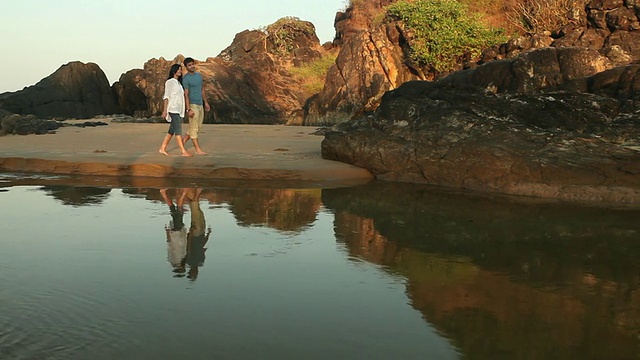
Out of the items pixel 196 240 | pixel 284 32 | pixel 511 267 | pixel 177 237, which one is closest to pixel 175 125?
pixel 177 237

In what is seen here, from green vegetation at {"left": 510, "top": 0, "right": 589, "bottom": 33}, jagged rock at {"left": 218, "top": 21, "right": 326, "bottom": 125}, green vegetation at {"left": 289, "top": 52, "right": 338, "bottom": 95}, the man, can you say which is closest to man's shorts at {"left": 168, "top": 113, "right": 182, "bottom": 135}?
the man

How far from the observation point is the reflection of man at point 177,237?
4.39 meters

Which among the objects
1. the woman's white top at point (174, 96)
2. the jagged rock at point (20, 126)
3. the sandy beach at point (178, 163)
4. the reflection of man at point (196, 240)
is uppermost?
the woman's white top at point (174, 96)

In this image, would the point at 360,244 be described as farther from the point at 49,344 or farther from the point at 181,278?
the point at 49,344

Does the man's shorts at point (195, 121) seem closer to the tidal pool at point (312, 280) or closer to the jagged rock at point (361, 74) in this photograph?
the tidal pool at point (312, 280)

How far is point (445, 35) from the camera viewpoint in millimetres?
Answer: 27359

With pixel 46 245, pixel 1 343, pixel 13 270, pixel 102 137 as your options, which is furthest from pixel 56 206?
pixel 102 137

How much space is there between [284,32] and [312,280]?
39.2m

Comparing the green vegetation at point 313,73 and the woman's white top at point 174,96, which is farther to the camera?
the green vegetation at point 313,73

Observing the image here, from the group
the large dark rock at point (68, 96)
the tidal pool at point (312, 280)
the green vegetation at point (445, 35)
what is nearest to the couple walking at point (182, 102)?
the tidal pool at point (312, 280)

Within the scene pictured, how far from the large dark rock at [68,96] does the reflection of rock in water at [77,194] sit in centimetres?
2525

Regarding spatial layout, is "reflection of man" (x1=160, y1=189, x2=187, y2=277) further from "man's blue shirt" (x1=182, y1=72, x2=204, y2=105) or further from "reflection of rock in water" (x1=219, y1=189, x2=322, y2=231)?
"man's blue shirt" (x1=182, y1=72, x2=204, y2=105)

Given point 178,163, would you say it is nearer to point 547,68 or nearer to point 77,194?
point 77,194

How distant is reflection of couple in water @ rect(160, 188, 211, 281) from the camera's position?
4359 mm
